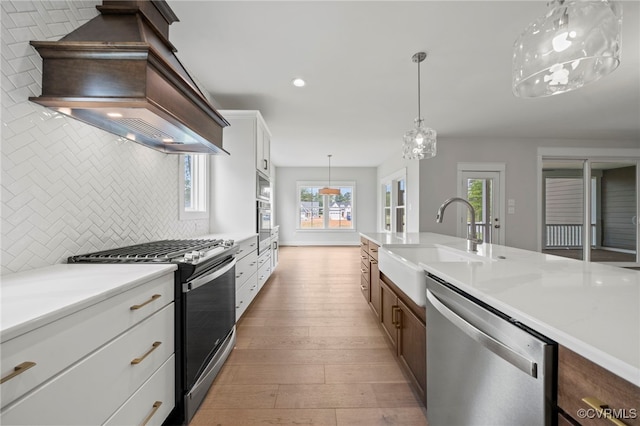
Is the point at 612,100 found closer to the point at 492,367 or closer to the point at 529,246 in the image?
the point at 529,246

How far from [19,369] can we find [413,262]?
1682 millimetres

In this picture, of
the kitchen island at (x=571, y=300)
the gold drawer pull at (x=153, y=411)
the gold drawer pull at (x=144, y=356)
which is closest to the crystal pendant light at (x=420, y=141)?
the kitchen island at (x=571, y=300)

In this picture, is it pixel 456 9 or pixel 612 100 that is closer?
pixel 456 9

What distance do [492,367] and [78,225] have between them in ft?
6.85

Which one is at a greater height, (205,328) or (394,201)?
(394,201)

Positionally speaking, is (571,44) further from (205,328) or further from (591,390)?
(205,328)

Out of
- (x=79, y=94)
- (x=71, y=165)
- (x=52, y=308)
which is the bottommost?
(x=52, y=308)

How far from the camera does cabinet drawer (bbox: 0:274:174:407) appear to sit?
64cm

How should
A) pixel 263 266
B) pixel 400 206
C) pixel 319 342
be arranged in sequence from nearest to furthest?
pixel 319 342, pixel 263 266, pixel 400 206

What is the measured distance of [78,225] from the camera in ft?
4.74

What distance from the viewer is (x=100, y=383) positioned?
90cm

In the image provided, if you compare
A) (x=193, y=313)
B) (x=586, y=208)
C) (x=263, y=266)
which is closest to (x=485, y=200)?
(x=586, y=208)

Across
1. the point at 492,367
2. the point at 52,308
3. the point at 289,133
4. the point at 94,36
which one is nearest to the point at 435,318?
the point at 492,367

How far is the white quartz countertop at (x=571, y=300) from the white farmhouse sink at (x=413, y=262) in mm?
108
